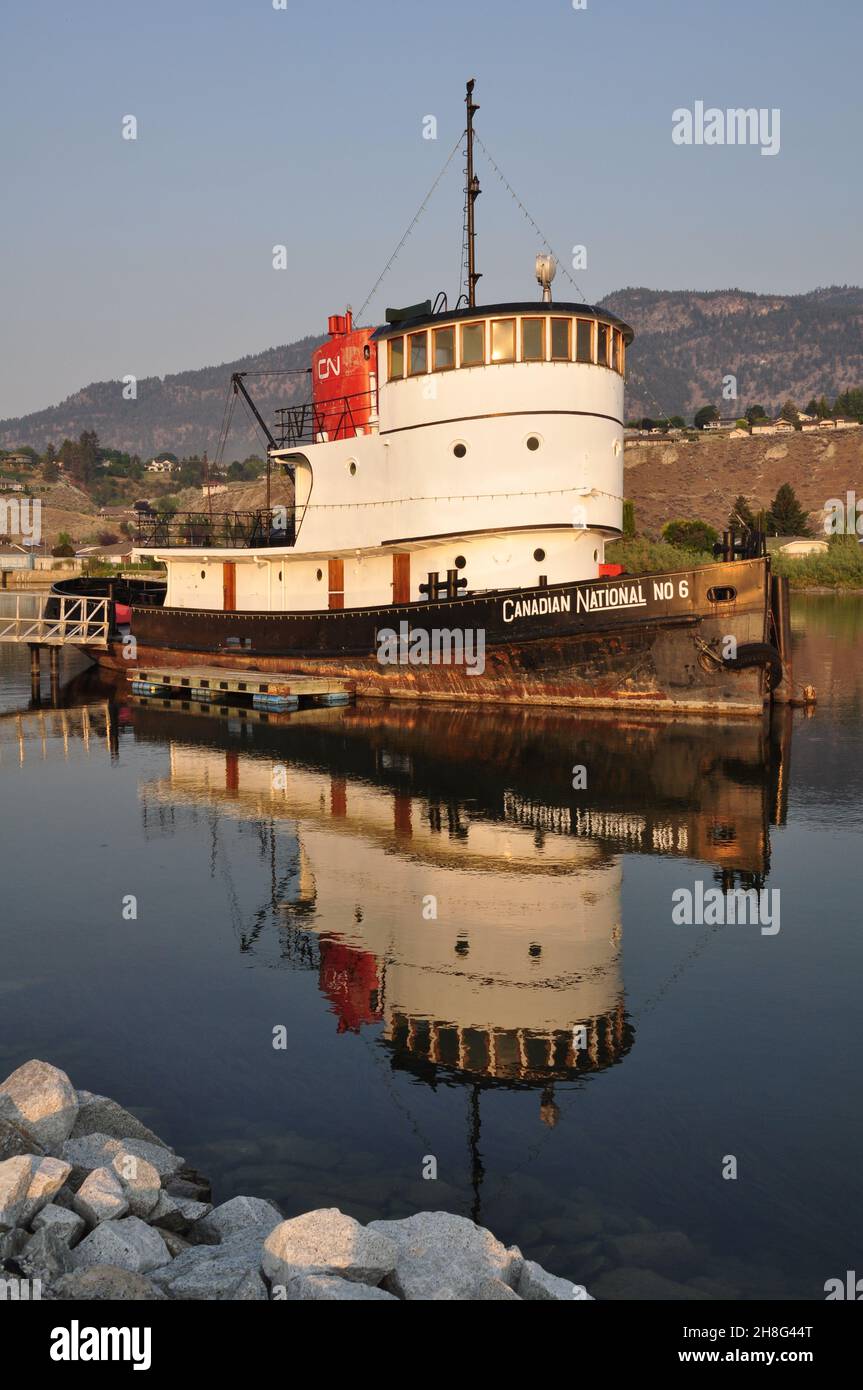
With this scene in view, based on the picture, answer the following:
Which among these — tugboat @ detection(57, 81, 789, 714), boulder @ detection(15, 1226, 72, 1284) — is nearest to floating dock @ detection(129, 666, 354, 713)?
tugboat @ detection(57, 81, 789, 714)

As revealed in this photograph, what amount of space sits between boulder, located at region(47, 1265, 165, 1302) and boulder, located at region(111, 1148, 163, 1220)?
91cm

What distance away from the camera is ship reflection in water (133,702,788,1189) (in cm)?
1016

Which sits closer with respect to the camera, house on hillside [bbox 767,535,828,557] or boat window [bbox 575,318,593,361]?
boat window [bbox 575,318,593,361]

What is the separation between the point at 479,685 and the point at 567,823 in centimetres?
1162

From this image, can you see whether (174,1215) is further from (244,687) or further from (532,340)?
(244,687)

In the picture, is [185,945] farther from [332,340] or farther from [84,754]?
[332,340]

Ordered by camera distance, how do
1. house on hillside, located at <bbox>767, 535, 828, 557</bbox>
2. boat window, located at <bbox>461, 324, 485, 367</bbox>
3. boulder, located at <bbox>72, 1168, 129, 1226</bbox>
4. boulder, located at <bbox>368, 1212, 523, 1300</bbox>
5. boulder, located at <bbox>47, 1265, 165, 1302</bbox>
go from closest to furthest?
1. boulder, located at <bbox>47, 1265, 165, 1302</bbox>
2. boulder, located at <bbox>368, 1212, 523, 1300</bbox>
3. boulder, located at <bbox>72, 1168, 129, 1226</bbox>
4. boat window, located at <bbox>461, 324, 485, 367</bbox>
5. house on hillside, located at <bbox>767, 535, 828, 557</bbox>

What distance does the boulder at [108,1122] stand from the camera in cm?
787

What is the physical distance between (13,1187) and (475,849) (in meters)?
10.5

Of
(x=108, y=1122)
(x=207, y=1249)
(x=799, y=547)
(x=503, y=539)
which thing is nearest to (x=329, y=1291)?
(x=207, y=1249)

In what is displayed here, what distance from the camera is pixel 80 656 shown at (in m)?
57.3

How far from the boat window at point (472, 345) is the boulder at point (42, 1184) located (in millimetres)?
23652

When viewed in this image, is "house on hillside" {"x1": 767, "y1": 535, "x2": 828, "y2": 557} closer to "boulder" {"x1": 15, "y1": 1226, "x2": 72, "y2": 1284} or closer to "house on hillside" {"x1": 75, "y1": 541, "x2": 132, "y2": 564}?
"house on hillside" {"x1": 75, "y1": 541, "x2": 132, "y2": 564}

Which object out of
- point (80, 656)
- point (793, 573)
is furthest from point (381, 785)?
point (793, 573)
